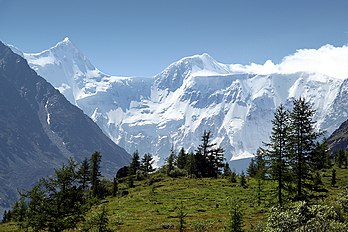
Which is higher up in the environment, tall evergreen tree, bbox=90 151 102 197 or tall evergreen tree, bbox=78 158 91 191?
tall evergreen tree, bbox=90 151 102 197

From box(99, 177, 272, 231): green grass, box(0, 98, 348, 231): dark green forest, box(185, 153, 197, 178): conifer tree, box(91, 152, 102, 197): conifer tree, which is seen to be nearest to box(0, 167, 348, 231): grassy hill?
box(99, 177, 272, 231): green grass

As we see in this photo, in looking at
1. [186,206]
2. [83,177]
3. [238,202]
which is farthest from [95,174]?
[238,202]

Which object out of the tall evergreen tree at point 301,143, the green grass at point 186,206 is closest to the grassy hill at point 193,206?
the green grass at point 186,206

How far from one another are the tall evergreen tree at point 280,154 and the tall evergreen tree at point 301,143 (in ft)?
2.02

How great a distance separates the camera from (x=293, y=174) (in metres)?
42.3

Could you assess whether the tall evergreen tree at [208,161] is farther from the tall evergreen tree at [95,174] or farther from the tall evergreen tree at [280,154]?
the tall evergreen tree at [280,154]

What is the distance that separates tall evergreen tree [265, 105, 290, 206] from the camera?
42062 millimetres

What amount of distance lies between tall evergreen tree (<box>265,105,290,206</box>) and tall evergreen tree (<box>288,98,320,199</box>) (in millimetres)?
617

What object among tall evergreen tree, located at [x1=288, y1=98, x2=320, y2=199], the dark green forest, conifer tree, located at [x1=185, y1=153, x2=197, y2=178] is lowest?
the dark green forest

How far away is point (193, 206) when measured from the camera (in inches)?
2416

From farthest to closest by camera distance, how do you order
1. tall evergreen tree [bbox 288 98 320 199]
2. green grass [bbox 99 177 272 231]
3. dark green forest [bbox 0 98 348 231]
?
green grass [bbox 99 177 272 231] < tall evergreen tree [bbox 288 98 320 199] < dark green forest [bbox 0 98 348 231]

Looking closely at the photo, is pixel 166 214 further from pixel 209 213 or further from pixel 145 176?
pixel 145 176

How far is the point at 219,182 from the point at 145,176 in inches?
1487

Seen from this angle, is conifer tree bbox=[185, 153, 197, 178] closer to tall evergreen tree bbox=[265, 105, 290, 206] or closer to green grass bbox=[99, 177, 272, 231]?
green grass bbox=[99, 177, 272, 231]
